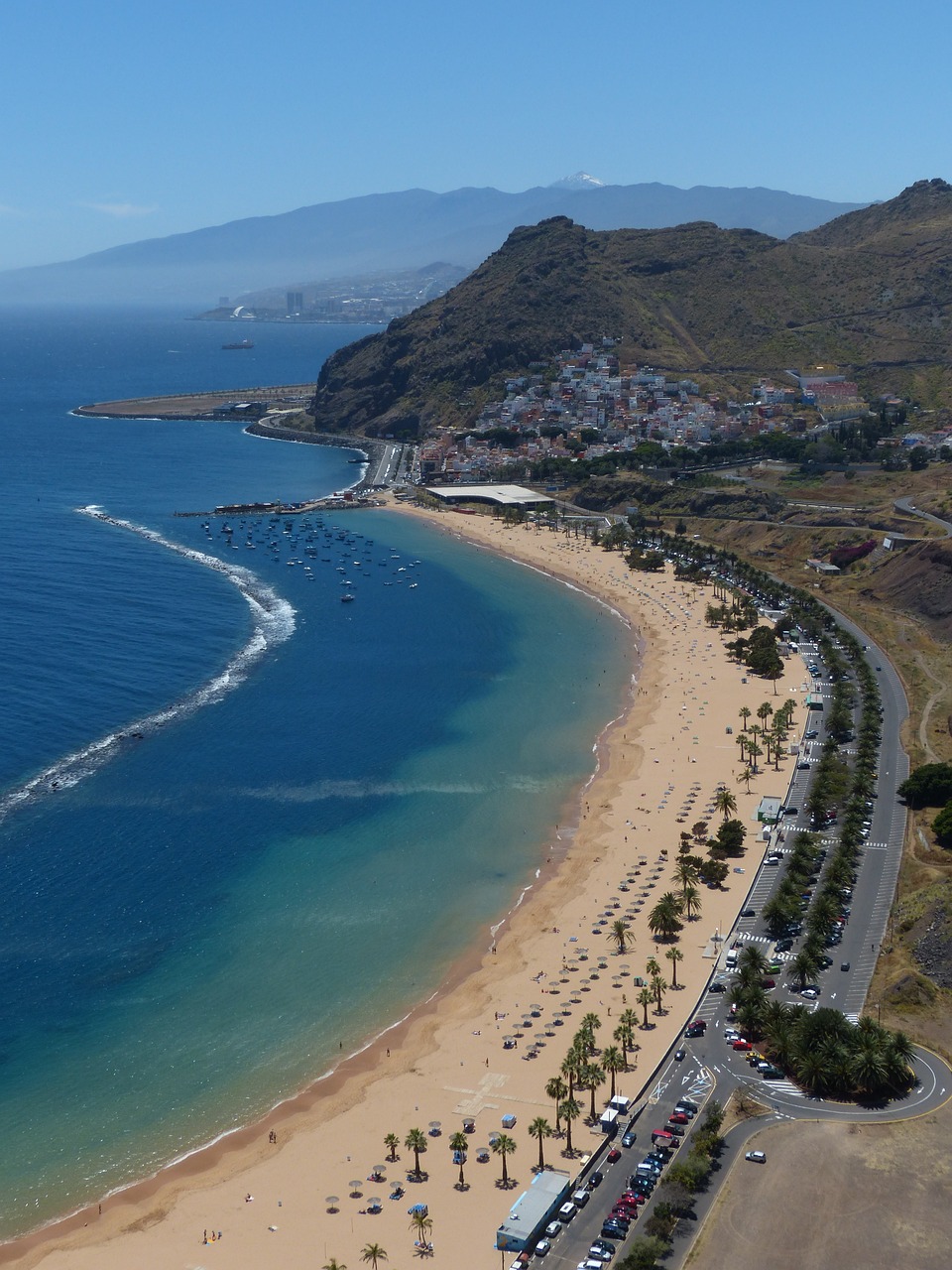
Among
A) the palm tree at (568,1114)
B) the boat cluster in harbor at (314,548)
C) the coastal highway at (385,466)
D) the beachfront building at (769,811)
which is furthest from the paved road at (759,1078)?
the coastal highway at (385,466)

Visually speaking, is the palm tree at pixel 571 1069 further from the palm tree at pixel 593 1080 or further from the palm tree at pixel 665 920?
the palm tree at pixel 665 920

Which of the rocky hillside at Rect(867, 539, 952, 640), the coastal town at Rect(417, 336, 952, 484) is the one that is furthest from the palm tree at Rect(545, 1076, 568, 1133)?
the coastal town at Rect(417, 336, 952, 484)

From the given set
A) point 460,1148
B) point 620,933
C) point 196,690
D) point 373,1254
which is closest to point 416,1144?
point 460,1148

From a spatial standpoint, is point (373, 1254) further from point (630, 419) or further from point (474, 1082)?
point (630, 419)

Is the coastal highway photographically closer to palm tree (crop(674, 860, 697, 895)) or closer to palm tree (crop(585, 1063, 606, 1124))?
palm tree (crop(674, 860, 697, 895))

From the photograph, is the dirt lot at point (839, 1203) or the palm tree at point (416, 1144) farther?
the palm tree at point (416, 1144)

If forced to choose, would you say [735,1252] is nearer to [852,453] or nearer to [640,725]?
[640,725]

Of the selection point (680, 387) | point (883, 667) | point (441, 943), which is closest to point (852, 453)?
point (680, 387)
